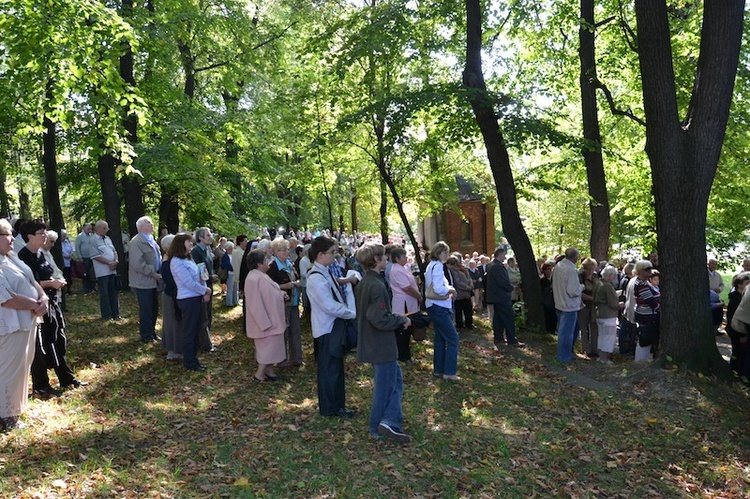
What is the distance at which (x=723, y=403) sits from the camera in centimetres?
817

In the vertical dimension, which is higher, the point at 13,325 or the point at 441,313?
the point at 13,325

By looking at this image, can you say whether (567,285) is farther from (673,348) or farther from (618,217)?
(618,217)

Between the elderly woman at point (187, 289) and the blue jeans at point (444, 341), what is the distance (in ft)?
10.6

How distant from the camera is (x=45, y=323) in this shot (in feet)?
24.0

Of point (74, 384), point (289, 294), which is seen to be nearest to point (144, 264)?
point (289, 294)

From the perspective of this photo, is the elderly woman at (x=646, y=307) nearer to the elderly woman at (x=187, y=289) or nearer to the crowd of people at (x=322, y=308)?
the crowd of people at (x=322, y=308)

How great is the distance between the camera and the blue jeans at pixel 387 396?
6285 millimetres

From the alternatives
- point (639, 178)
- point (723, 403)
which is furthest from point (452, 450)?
point (639, 178)

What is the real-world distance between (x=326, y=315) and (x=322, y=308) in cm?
11

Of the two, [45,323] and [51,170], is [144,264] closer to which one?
[45,323]

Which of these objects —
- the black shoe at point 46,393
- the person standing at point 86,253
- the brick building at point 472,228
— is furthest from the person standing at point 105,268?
the brick building at point 472,228

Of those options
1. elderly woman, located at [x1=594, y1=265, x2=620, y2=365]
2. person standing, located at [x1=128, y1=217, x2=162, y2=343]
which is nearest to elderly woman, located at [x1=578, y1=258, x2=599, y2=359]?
elderly woman, located at [x1=594, y1=265, x2=620, y2=365]

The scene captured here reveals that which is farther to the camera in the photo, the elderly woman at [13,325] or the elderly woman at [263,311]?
the elderly woman at [263,311]

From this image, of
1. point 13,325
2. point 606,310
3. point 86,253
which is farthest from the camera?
point 86,253
